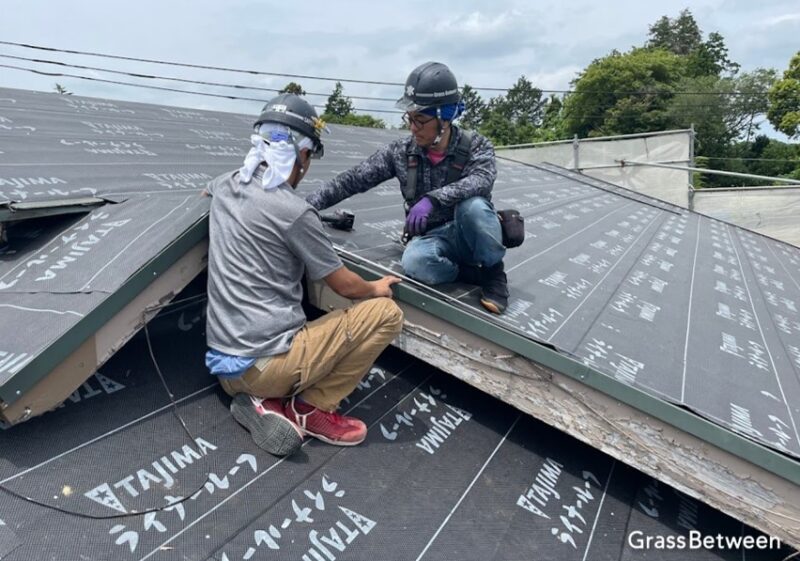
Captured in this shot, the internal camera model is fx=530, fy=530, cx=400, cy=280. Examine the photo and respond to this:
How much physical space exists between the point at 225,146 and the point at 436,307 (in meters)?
3.67

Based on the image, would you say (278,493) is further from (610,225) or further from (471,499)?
(610,225)

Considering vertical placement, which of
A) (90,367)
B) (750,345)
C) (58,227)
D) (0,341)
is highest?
(58,227)

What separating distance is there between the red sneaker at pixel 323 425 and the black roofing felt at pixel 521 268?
737mm

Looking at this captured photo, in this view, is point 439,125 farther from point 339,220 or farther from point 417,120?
point 339,220

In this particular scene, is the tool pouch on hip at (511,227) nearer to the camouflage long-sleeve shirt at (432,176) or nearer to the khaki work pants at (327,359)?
the camouflage long-sleeve shirt at (432,176)

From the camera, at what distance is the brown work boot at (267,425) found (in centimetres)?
189

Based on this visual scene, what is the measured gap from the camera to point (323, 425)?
206 cm

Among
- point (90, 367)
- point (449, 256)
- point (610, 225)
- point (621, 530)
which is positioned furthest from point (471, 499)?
point (610, 225)

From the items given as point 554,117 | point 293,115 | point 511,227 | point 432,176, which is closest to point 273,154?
point 293,115

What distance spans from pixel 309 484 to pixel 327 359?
0.44 metres

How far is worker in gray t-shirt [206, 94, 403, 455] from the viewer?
75.6 inches

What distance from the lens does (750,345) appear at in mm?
3000

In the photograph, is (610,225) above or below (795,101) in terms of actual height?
below


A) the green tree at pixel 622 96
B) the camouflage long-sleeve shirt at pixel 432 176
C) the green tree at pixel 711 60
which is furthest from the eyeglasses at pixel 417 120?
the green tree at pixel 711 60
